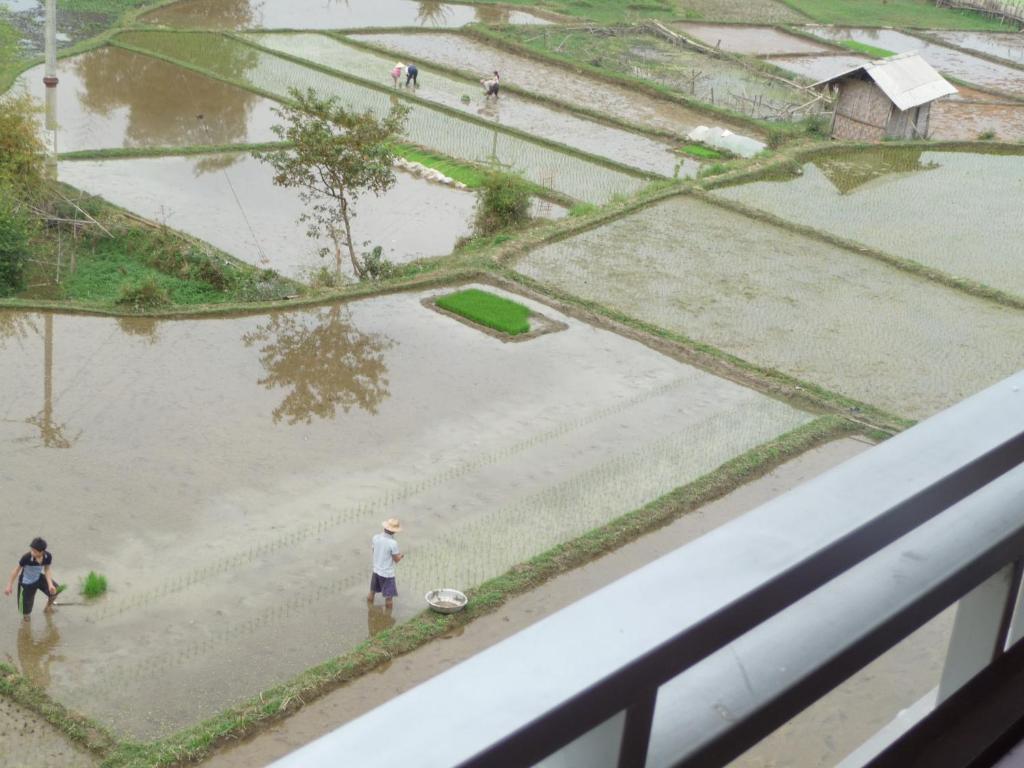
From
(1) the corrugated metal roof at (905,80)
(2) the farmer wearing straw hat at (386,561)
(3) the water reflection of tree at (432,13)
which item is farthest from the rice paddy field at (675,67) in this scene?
(2) the farmer wearing straw hat at (386,561)

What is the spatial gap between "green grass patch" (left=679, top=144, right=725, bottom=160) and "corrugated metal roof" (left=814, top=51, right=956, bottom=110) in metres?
2.34

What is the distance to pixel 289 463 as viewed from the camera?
824 cm

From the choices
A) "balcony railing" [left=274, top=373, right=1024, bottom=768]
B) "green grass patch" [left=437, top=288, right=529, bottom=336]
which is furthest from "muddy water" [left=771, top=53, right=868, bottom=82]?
"balcony railing" [left=274, top=373, right=1024, bottom=768]

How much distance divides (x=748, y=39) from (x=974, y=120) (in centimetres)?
609

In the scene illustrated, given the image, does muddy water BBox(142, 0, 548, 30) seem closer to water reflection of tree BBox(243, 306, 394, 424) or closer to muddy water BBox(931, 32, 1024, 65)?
muddy water BBox(931, 32, 1024, 65)

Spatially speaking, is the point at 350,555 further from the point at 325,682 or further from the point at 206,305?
the point at 206,305

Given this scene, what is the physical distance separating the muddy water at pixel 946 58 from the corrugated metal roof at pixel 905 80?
13.1 feet

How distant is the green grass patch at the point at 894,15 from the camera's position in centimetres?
2622

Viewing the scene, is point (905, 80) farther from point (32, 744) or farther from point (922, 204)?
point (32, 744)

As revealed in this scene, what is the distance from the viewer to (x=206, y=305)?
10.6 m

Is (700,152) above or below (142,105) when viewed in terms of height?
above

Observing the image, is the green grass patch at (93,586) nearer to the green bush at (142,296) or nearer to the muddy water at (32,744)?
the muddy water at (32,744)

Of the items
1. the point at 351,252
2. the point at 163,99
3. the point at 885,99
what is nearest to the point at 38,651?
the point at 351,252

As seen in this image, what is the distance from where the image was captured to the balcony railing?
0.54 metres
